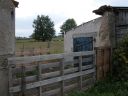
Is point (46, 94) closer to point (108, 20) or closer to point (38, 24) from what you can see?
point (108, 20)

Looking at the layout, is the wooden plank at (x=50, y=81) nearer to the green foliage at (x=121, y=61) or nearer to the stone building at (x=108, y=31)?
the stone building at (x=108, y=31)

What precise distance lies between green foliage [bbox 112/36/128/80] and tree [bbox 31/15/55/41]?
5748 centimetres

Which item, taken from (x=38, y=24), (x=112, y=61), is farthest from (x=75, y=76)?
(x=38, y=24)

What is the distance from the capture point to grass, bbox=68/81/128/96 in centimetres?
951

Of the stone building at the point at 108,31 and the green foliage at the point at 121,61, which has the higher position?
the stone building at the point at 108,31

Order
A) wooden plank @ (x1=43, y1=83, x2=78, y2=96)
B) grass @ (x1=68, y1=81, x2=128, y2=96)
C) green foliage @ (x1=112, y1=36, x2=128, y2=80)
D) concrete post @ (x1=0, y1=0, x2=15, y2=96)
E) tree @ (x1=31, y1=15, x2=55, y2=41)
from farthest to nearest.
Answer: tree @ (x1=31, y1=15, x2=55, y2=41), green foliage @ (x1=112, y1=36, x2=128, y2=80), grass @ (x1=68, y1=81, x2=128, y2=96), wooden plank @ (x1=43, y1=83, x2=78, y2=96), concrete post @ (x1=0, y1=0, x2=15, y2=96)

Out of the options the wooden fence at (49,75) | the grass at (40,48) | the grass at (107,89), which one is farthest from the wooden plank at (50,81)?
the grass at (40,48)

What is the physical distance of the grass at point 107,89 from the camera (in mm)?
9508

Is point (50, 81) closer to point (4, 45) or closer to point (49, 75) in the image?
point (49, 75)

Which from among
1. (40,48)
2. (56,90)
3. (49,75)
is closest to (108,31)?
(56,90)

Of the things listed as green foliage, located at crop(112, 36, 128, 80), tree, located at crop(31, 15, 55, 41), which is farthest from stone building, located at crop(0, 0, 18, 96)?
tree, located at crop(31, 15, 55, 41)

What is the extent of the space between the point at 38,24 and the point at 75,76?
64528 mm

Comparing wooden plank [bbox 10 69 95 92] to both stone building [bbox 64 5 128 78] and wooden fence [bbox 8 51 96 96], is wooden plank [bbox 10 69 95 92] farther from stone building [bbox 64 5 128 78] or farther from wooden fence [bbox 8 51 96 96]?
stone building [bbox 64 5 128 78]

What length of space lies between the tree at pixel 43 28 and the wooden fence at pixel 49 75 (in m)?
58.5
